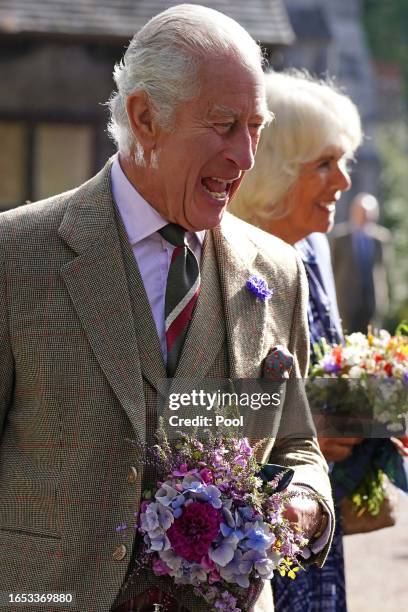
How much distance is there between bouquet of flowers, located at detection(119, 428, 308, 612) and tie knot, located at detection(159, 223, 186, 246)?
57cm

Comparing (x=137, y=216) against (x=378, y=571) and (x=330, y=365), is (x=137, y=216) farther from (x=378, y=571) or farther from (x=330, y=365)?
(x=378, y=571)

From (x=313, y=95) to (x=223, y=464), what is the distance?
2.36 m

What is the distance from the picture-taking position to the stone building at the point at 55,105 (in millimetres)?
18875

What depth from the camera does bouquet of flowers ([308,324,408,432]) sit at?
17.3ft

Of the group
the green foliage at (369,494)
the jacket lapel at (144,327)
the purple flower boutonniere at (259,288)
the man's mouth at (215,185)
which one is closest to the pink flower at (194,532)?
the jacket lapel at (144,327)

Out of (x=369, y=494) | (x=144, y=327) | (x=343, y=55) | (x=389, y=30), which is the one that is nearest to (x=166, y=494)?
(x=144, y=327)

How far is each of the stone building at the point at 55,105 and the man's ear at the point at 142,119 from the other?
14.8m

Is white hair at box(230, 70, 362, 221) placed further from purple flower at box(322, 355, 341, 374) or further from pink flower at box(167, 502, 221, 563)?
pink flower at box(167, 502, 221, 563)

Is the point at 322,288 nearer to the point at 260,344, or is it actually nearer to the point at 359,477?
the point at 359,477

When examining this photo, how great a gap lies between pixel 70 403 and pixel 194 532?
18.8 inches

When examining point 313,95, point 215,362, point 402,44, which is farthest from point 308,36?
point 215,362

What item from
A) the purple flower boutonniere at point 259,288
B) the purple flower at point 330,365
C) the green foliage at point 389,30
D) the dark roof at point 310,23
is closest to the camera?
the purple flower boutonniere at point 259,288

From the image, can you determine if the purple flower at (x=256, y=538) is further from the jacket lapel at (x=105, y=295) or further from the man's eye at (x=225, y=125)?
the man's eye at (x=225, y=125)

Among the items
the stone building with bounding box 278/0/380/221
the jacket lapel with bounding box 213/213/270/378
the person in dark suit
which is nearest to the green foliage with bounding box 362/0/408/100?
the stone building with bounding box 278/0/380/221
